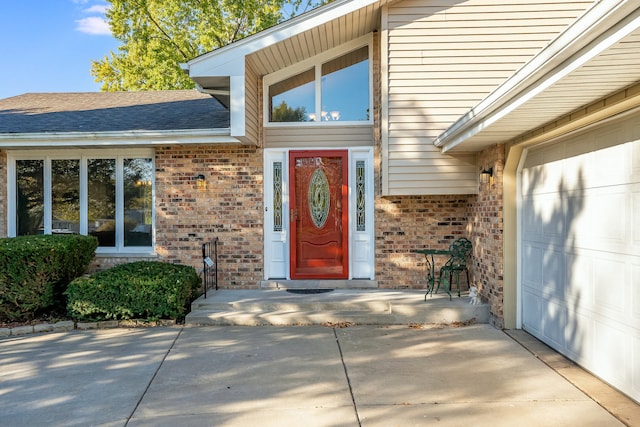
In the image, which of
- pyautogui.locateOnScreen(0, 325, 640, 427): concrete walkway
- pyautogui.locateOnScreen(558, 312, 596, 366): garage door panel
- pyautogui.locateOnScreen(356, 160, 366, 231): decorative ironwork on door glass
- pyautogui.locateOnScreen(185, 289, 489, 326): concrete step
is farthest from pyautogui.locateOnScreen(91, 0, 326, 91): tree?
pyautogui.locateOnScreen(558, 312, 596, 366): garage door panel

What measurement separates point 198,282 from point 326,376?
128 inches

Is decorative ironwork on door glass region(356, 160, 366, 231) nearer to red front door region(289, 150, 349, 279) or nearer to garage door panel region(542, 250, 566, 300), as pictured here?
red front door region(289, 150, 349, 279)

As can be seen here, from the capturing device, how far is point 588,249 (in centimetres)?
420

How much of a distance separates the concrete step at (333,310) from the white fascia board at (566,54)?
259cm

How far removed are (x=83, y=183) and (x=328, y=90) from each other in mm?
4189

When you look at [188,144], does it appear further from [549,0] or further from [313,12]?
[549,0]

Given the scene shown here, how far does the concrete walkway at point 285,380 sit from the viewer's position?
3.41 meters

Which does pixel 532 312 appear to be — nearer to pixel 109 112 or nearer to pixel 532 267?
pixel 532 267

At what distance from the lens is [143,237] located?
7.45 metres

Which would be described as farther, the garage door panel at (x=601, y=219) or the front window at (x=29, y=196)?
the front window at (x=29, y=196)

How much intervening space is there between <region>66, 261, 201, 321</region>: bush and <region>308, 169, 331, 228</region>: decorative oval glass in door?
236cm

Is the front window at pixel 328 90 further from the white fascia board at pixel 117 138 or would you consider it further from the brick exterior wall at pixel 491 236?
the brick exterior wall at pixel 491 236

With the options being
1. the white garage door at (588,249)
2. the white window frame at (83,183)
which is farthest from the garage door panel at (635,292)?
the white window frame at (83,183)

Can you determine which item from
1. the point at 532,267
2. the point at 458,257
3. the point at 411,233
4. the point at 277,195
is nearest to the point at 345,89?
the point at 277,195
